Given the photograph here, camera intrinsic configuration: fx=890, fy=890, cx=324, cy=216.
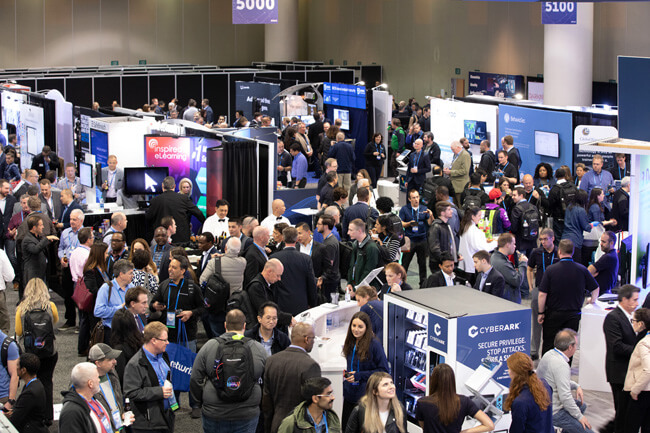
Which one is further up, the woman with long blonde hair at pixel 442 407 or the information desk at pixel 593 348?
the woman with long blonde hair at pixel 442 407

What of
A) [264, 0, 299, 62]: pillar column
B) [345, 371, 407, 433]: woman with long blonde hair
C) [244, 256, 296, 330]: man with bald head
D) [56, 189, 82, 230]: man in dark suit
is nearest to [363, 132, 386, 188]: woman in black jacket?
[56, 189, 82, 230]: man in dark suit

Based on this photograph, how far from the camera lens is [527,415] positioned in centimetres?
508

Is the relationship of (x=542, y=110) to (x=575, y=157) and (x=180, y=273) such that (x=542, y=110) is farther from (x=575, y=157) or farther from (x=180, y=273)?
(x=180, y=273)

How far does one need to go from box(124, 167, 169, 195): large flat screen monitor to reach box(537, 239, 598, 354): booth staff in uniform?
17.6ft

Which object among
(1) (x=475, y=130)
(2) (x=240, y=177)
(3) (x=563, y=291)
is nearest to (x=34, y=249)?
(2) (x=240, y=177)

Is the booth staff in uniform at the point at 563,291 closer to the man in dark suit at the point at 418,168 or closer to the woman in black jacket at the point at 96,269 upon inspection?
the woman in black jacket at the point at 96,269

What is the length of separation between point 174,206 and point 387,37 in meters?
19.6

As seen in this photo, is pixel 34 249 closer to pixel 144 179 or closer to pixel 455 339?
pixel 144 179

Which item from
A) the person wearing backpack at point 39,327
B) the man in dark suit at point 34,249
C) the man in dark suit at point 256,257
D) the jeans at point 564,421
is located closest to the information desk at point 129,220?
the man in dark suit at point 34,249

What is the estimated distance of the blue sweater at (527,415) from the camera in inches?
199

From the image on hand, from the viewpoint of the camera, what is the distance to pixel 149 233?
424 inches

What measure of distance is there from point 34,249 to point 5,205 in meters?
1.44

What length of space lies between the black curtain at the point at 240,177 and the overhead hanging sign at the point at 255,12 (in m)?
5.22

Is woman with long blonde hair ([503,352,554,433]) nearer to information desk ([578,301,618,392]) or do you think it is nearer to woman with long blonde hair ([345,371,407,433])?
woman with long blonde hair ([345,371,407,433])
